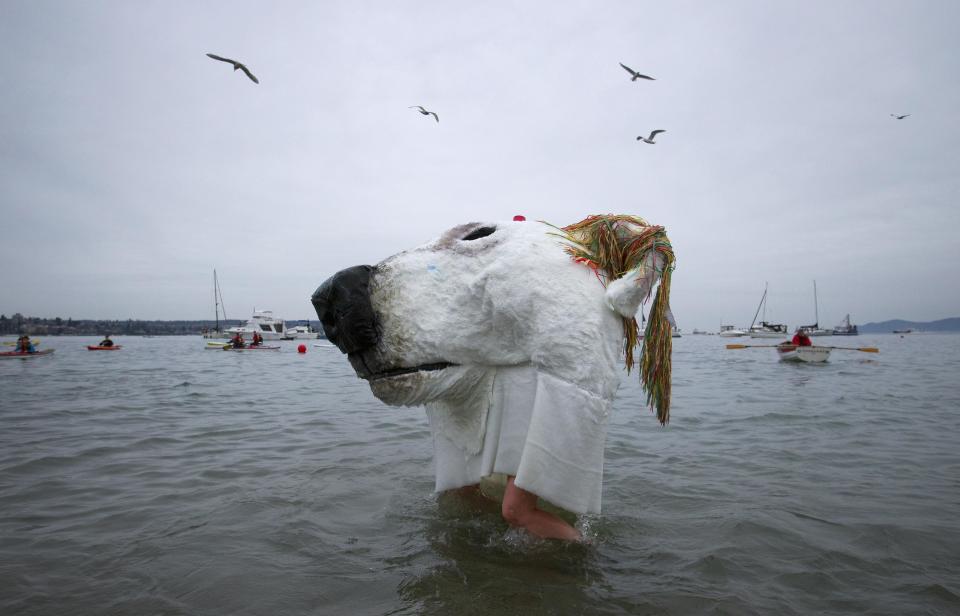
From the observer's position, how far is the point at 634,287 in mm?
1801

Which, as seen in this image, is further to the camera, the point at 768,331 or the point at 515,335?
the point at 768,331

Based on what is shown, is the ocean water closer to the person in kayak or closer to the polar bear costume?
the polar bear costume

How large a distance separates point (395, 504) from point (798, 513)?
2.21 metres

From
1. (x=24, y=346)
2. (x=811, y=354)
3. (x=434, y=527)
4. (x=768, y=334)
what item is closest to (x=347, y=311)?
(x=434, y=527)

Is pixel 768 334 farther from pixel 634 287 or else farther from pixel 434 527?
pixel 634 287

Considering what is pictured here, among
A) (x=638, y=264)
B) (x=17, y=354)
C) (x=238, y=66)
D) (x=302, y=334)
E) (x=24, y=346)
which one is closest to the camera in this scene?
(x=638, y=264)

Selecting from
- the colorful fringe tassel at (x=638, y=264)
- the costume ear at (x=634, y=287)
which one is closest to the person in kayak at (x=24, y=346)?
the colorful fringe tassel at (x=638, y=264)

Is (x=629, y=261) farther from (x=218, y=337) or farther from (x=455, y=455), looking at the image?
(x=218, y=337)

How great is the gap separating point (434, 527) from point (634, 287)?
1538 millimetres

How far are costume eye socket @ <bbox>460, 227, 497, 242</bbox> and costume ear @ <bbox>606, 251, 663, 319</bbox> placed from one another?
22.9 inches

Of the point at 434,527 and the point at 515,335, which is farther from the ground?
the point at 515,335

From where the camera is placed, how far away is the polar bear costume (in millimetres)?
1788

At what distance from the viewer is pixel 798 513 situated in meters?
2.77

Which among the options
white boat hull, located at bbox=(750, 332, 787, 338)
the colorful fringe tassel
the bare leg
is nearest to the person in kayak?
the bare leg
